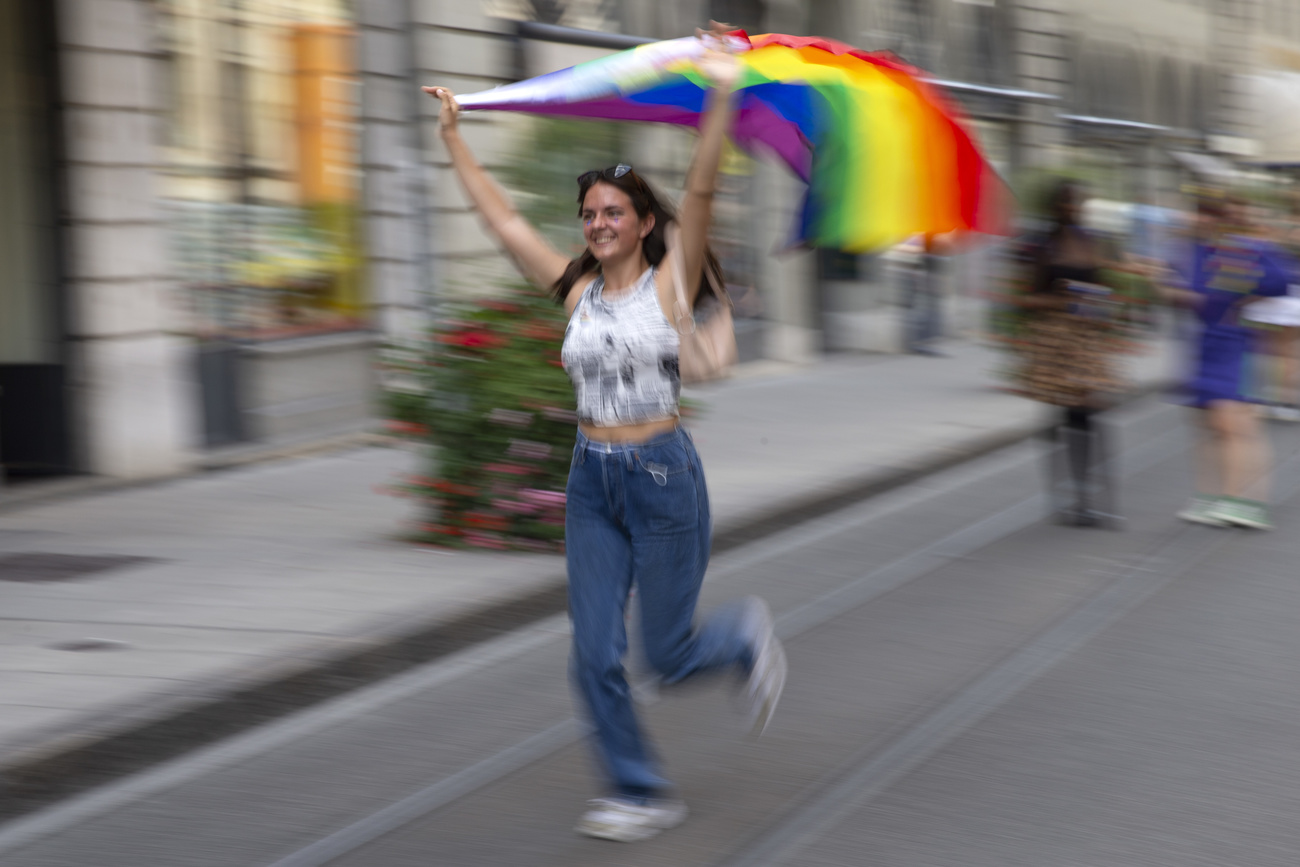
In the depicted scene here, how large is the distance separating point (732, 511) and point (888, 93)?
475 centimetres

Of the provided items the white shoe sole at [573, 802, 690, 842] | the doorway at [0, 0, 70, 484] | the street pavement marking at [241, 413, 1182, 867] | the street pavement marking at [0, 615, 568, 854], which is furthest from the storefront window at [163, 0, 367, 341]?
the white shoe sole at [573, 802, 690, 842]

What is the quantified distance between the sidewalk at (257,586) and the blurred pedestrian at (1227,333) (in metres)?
2.10

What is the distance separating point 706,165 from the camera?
12.3 feet

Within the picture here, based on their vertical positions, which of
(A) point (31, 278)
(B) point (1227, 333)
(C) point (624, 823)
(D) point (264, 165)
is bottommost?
(C) point (624, 823)

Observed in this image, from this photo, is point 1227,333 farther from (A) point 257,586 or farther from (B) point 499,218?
(B) point 499,218

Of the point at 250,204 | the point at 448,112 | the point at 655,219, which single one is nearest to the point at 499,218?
the point at 448,112

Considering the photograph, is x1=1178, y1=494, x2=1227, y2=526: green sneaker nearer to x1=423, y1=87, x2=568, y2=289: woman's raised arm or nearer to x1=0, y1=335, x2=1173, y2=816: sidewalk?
x1=0, y1=335, x2=1173, y2=816: sidewalk

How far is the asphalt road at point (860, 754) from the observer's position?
4027 millimetres

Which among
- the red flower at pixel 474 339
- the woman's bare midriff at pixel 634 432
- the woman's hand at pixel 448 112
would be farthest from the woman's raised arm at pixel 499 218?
the red flower at pixel 474 339

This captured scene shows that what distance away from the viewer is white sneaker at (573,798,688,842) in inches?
160

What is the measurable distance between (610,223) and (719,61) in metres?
0.47

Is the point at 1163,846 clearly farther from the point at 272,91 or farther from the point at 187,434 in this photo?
the point at 272,91

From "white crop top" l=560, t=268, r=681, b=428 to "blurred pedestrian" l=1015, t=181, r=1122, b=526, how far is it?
4740 mm

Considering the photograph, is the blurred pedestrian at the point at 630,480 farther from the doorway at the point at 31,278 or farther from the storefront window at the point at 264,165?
the storefront window at the point at 264,165
